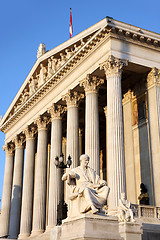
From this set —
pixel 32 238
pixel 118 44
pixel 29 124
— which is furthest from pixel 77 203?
pixel 29 124

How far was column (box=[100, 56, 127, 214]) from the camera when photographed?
2375cm

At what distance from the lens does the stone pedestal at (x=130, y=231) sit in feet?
52.5

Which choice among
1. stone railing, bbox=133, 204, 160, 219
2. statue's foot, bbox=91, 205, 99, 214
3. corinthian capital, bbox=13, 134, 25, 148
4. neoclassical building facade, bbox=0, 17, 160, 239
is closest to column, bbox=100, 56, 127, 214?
neoclassical building facade, bbox=0, 17, 160, 239

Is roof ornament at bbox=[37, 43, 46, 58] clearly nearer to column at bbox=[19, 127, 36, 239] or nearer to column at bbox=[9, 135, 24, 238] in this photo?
column at bbox=[19, 127, 36, 239]

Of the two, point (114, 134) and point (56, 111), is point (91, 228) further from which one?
point (56, 111)

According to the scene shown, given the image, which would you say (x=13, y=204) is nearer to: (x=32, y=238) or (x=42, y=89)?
(x=32, y=238)

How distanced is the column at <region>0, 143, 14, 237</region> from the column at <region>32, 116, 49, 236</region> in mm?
10305

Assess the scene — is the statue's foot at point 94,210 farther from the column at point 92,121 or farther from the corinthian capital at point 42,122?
the corinthian capital at point 42,122

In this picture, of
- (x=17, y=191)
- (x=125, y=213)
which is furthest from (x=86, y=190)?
(x=17, y=191)

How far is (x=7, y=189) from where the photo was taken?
46125 mm

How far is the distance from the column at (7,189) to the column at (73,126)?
57.6 feet

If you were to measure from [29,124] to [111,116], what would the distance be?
17.1 m

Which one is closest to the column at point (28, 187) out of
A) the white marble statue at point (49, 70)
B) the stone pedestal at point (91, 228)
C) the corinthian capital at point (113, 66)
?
the white marble statue at point (49, 70)

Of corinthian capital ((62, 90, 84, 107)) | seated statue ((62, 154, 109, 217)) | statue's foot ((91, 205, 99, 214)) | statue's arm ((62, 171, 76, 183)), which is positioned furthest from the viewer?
corinthian capital ((62, 90, 84, 107))
